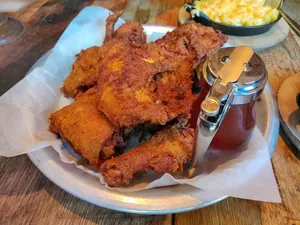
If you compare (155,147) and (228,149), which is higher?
(155,147)

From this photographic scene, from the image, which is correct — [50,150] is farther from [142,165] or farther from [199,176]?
[199,176]

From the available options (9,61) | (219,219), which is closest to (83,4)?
(9,61)

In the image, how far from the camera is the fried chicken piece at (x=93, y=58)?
4.07ft

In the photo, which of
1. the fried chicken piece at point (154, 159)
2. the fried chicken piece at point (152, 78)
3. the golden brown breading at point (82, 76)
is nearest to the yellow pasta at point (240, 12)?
the fried chicken piece at point (152, 78)

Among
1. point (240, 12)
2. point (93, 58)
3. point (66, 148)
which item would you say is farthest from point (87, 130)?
point (240, 12)

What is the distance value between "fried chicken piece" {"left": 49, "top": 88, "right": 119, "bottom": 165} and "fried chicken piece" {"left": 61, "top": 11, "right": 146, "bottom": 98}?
174mm

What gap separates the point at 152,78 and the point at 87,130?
30 centimetres

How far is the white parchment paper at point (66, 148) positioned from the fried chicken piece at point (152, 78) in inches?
7.9

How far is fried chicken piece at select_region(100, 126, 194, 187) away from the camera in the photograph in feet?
3.03

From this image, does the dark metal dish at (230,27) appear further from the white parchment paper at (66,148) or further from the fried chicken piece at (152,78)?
the white parchment paper at (66,148)

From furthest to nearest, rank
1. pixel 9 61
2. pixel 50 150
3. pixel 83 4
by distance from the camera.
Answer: pixel 83 4 → pixel 9 61 → pixel 50 150

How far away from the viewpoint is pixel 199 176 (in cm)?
95

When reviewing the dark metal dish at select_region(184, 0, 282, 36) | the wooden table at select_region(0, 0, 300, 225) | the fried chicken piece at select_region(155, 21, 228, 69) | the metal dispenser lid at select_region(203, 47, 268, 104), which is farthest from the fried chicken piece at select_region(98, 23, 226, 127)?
the dark metal dish at select_region(184, 0, 282, 36)

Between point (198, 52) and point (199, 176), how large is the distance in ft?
1.67
